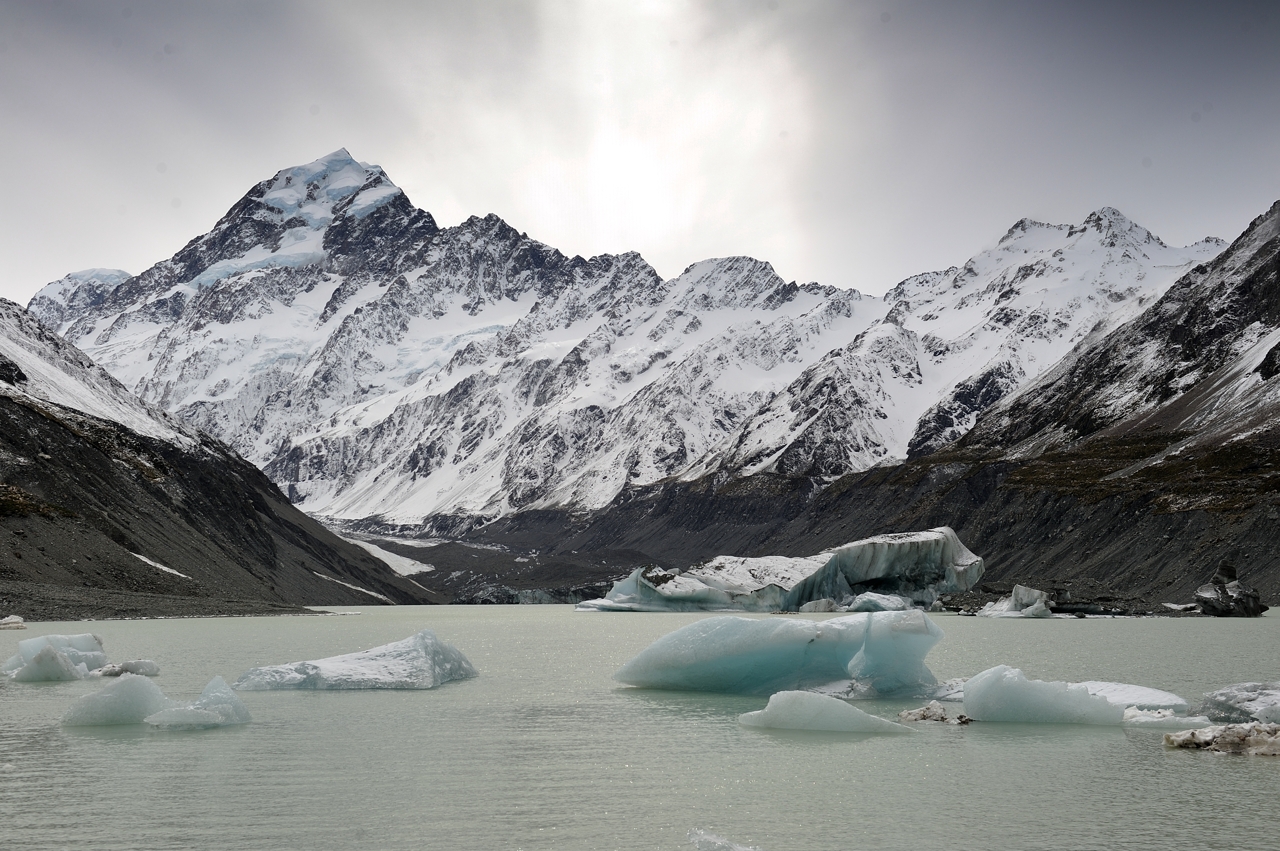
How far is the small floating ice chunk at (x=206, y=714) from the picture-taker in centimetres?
2209

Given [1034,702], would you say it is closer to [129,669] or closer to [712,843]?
[712,843]

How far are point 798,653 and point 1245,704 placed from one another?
1023 cm

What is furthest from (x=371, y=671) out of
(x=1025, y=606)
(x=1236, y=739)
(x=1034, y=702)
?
(x=1025, y=606)

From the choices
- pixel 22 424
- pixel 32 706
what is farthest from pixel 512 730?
pixel 22 424

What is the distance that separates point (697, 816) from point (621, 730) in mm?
7858

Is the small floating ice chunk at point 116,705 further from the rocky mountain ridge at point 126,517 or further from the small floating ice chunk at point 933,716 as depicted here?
the rocky mountain ridge at point 126,517

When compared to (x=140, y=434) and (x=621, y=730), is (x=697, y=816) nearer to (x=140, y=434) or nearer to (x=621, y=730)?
(x=621, y=730)

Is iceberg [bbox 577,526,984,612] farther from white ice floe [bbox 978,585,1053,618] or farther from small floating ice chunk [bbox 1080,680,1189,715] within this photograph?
small floating ice chunk [bbox 1080,680,1189,715]

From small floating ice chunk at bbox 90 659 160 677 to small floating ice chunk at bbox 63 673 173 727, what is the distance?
8571mm

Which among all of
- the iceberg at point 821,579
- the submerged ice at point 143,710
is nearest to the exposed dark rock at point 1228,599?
the iceberg at point 821,579

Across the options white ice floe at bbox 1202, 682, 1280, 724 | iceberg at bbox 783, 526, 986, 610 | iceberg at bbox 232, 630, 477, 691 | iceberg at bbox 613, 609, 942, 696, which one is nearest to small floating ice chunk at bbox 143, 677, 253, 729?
iceberg at bbox 232, 630, 477, 691

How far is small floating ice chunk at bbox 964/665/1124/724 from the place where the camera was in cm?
2289

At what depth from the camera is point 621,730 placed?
22.7m

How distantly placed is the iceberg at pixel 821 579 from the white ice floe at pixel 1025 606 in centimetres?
875
